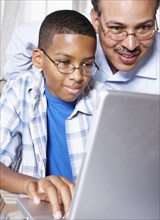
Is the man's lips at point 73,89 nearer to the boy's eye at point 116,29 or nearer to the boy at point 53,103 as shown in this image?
the boy at point 53,103

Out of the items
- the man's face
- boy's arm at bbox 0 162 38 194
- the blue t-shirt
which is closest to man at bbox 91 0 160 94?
the man's face

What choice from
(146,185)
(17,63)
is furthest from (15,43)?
(146,185)

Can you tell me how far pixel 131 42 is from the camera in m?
1.11

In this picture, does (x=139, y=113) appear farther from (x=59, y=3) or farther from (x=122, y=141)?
(x=59, y=3)

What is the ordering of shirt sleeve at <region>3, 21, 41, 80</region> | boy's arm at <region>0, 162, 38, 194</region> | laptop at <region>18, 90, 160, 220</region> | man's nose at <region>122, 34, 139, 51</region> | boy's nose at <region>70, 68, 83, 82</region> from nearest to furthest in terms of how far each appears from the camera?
1. laptop at <region>18, 90, 160, 220</region>
2. boy's arm at <region>0, 162, 38, 194</region>
3. boy's nose at <region>70, 68, 83, 82</region>
4. man's nose at <region>122, 34, 139, 51</region>
5. shirt sleeve at <region>3, 21, 41, 80</region>

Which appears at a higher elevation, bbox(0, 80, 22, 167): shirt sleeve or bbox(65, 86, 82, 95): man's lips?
bbox(65, 86, 82, 95): man's lips

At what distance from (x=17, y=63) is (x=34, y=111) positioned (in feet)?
1.30

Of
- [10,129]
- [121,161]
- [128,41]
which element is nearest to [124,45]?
[128,41]

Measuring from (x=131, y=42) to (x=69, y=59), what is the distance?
0.72ft

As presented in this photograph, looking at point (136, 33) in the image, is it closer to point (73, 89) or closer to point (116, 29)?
point (116, 29)

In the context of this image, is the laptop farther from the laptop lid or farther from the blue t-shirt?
the blue t-shirt

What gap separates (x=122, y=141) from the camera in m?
0.46

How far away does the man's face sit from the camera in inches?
43.9

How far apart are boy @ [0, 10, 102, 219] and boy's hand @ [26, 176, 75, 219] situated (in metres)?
0.31
